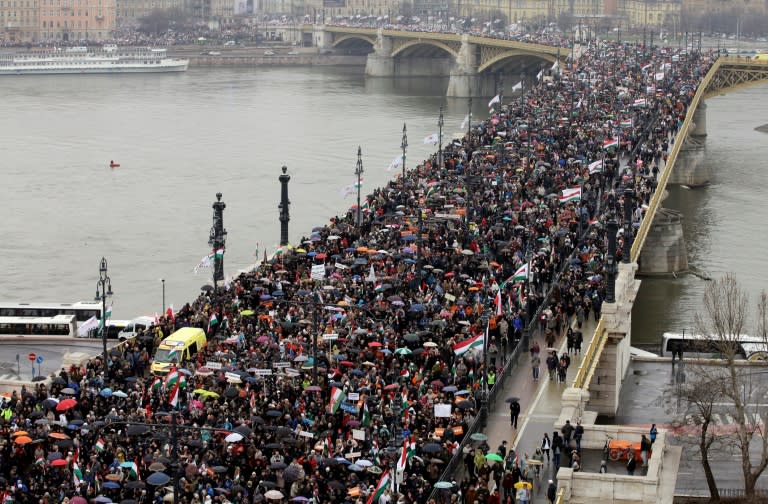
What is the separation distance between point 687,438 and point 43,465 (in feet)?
42.1

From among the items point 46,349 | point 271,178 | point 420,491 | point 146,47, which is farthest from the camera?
point 146,47

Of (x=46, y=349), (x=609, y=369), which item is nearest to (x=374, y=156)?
(x=46, y=349)

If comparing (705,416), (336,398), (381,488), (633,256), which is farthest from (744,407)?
(633,256)

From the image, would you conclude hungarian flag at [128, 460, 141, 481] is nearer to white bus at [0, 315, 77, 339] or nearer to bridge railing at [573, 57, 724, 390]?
bridge railing at [573, 57, 724, 390]

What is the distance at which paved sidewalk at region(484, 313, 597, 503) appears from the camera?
28.2 meters

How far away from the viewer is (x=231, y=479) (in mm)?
25781

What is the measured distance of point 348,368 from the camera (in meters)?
30.7

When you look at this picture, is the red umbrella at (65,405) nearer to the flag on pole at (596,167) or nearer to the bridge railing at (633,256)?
the bridge railing at (633,256)

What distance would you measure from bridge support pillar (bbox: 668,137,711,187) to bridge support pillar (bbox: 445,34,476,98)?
48.9m

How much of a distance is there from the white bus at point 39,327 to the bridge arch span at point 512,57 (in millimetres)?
77232

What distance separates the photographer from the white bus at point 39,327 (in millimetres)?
43531

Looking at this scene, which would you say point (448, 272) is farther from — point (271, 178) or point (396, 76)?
point (396, 76)

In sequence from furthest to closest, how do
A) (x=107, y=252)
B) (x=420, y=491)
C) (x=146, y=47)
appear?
(x=146, y=47)
(x=107, y=252)
(x=420, y=491)

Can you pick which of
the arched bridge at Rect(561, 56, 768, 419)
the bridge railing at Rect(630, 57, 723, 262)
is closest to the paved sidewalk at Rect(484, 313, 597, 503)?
the arched bridge at Rect(561, 56, 768, 419)
